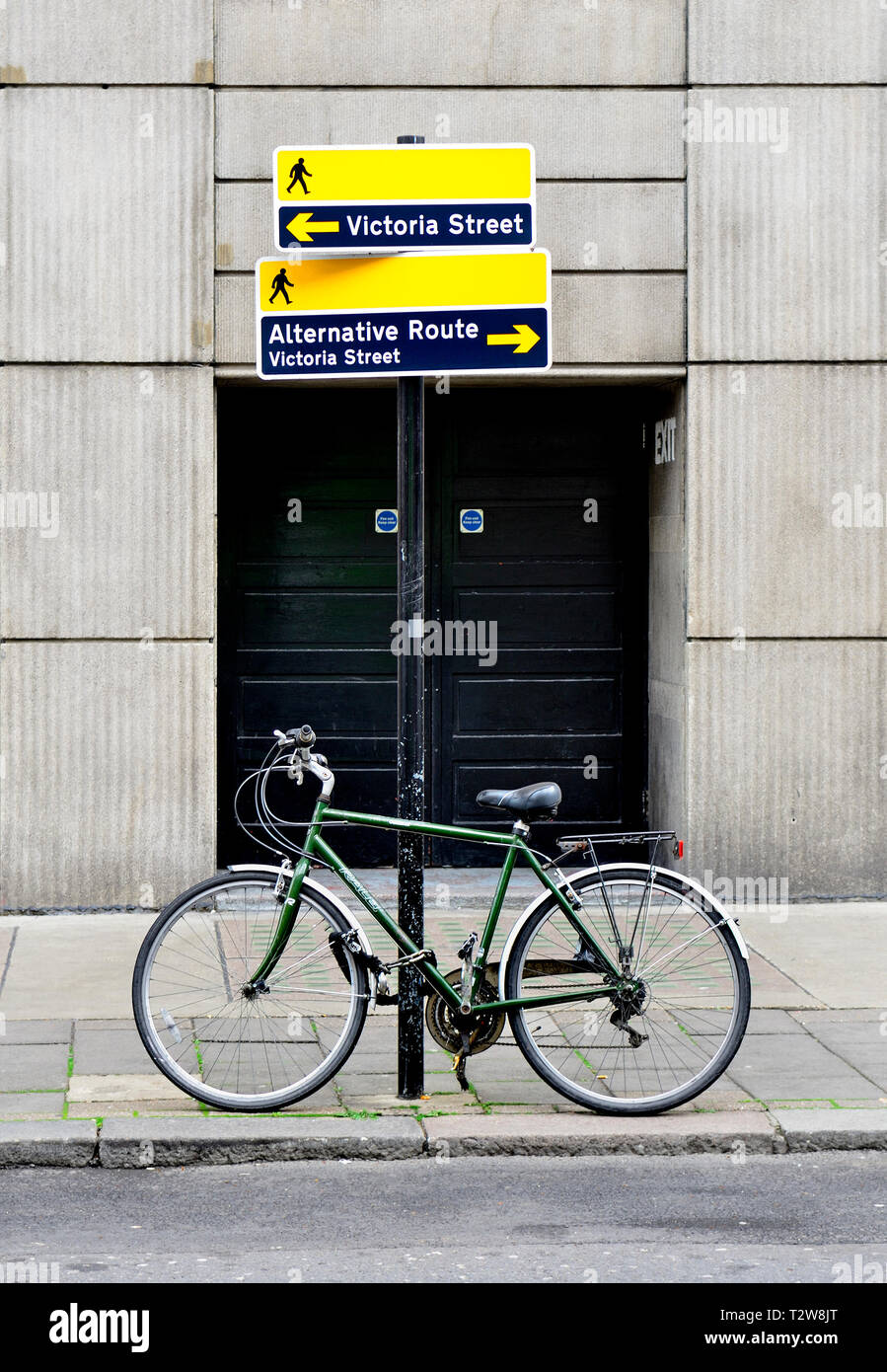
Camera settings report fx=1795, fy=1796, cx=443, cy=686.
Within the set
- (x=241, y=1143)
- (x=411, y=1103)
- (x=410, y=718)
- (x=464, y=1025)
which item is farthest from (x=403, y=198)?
(x=241, y=1143)

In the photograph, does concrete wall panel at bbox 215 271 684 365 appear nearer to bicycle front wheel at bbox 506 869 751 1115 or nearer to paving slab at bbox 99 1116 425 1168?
bicycle front wheel at bbox 506 869 751 1115

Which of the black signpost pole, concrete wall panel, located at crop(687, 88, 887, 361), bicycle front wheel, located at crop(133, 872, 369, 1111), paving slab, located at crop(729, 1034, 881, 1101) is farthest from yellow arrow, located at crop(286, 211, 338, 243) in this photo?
concrete wall panel, located at crop(687, 88, 887, 361)

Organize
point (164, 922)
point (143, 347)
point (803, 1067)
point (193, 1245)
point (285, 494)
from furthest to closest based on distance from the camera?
point (285, 494) < point (143, 347) < point (803, 1067) < point (164, 922) < point (193, 1245)

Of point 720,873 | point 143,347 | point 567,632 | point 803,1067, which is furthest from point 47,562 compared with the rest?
point 803,1067

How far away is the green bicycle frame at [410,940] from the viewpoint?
6102mm

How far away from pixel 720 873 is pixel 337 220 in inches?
197

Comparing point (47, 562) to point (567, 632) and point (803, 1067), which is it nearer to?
point (567, 632)

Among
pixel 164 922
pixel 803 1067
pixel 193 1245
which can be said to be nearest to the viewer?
pixel 193 1245

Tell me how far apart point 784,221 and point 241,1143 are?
20.5 ft

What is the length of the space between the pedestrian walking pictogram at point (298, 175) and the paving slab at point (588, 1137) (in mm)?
3223

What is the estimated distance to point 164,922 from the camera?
603 centimetres

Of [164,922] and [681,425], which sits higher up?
[681,425]

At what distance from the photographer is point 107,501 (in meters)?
9.76

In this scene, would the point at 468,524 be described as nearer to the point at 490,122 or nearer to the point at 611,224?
the point at 611,224
